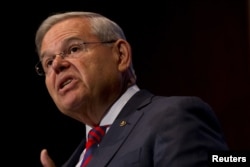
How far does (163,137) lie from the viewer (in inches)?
53.1

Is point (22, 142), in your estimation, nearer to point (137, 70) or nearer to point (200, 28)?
point (137, 70)

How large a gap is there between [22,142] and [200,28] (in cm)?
124

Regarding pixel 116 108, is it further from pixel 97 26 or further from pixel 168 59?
pixel 168 59

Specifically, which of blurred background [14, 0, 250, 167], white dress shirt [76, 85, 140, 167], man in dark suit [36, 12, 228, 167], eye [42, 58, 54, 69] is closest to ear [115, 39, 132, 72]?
man in dark suit [36, 12, 228, 167]

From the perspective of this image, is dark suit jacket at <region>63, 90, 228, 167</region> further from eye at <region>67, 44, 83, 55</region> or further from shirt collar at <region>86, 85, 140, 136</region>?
eye at <region>67, 44, 83, 55</region>

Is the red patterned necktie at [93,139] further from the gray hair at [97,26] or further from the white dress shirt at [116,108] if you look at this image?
the gray hair at [97,26]

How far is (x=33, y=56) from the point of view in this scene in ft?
8.76

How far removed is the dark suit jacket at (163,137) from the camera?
130cm

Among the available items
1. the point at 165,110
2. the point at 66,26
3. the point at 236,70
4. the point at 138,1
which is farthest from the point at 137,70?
the point at 165,110

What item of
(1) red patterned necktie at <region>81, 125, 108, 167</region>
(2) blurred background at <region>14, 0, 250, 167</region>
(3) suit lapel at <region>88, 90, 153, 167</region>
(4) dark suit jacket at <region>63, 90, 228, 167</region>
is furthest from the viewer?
(2) blurred background at <region>14, 0, 250, 167</region>

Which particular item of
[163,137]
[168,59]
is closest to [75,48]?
[163,137]

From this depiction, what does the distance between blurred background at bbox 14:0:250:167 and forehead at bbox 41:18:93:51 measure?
86 centimetres

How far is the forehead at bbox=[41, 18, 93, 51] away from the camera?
70.1 inches

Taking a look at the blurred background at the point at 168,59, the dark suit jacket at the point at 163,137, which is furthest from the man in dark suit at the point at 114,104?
the blurred background at the point at 168,59
